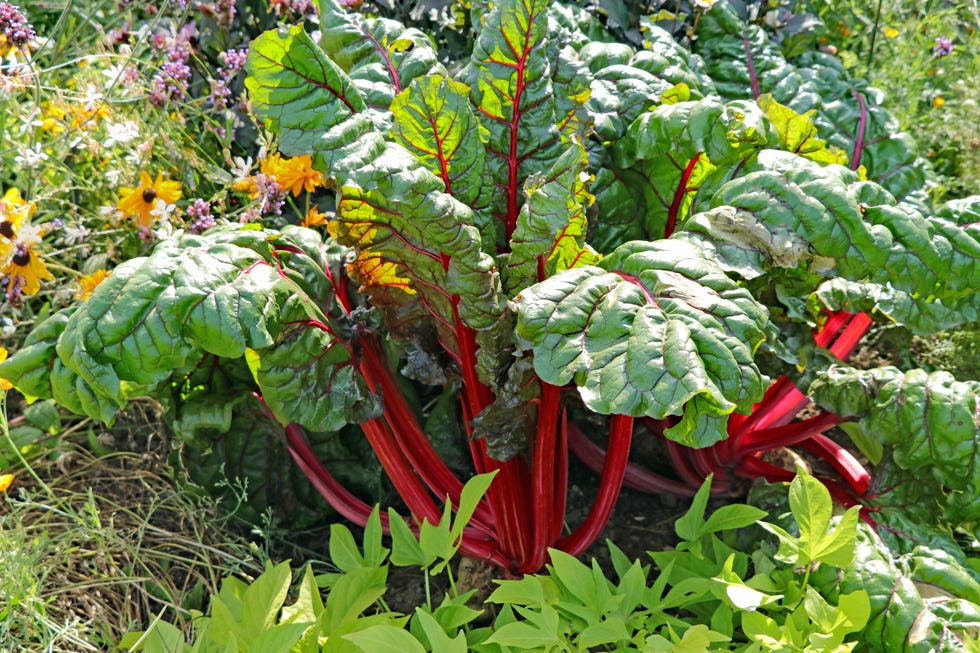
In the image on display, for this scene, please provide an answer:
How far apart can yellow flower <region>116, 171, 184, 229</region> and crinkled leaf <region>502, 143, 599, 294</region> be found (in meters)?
0.97

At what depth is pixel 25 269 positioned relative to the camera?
7.25 feet

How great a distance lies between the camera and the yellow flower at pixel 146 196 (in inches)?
87.1

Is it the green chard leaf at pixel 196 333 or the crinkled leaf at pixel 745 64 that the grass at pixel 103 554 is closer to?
the green chard leaf at pixel 196 333

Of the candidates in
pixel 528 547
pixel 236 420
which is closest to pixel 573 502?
pixel 528 547

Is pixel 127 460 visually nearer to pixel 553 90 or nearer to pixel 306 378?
pixel 306 378

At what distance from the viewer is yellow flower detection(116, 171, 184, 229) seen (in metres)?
2.21

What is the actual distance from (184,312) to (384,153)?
0.45m

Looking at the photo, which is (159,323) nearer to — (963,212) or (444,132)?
(444,132)

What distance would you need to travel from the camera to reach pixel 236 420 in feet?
6.86

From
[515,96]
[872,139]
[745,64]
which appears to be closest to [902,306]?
[872,139]

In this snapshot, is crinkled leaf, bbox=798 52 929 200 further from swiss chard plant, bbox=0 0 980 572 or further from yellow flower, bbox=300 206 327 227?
yellow flower, bbox=300 206 327 227

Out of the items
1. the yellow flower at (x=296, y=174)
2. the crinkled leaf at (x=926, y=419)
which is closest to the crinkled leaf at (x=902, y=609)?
the crinkled leaf at (x=926, y=419)

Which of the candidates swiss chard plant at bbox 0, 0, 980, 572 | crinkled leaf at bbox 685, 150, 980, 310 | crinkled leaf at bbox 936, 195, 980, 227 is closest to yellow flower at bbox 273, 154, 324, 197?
swiss chard plant at bbox 0, 0, 980, 572

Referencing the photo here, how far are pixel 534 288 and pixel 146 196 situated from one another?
121 cm
